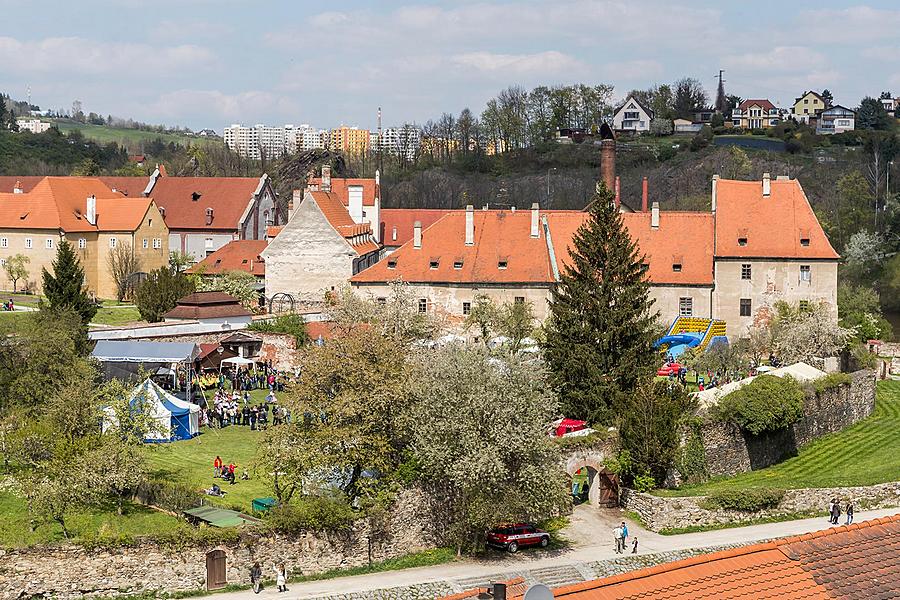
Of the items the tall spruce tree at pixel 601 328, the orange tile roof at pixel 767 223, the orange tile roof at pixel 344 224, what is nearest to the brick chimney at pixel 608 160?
the orange tile roof at pixel 767 223

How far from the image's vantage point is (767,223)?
64.6 m

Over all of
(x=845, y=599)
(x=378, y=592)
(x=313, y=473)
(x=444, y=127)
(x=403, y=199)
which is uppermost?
(x=444, y=127)

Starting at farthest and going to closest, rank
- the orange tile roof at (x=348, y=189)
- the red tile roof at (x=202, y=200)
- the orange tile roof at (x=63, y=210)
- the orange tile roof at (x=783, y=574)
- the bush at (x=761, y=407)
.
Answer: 1. the red tile roof at (x=202, y=200)
2. the orange tile roof at (x=348, y=189)
3. the orange tile roof at (x=63, y=210)
4. the bush at (x=761, y=407)
5. the orange tile roof at (x=783, y=574)

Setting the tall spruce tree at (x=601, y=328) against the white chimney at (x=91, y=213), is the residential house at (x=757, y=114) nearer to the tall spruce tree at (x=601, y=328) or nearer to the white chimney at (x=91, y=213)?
the white chimney at (x=91, y=213)

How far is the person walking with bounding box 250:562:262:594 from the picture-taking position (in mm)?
31984

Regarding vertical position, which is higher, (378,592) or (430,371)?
(430,371)

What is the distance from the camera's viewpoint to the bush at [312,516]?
3362cm

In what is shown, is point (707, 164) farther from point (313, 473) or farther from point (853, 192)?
point (313, 473)

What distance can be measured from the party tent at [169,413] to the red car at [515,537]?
11.6m

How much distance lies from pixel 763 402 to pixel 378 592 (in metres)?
19.4

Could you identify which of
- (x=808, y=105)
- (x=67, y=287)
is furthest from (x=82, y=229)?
(x=808, y=105)

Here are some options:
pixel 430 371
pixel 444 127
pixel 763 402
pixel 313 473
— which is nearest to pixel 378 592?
pixel 313 473

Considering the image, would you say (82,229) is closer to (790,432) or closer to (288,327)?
(288,327)

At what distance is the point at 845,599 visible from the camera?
45.7ft
